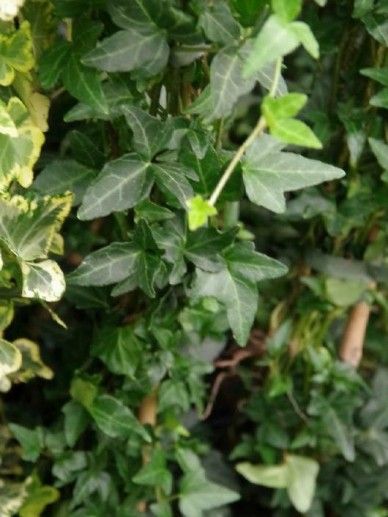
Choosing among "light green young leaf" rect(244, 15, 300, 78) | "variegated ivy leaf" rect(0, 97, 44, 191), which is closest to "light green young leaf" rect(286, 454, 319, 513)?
"variegated ivy leaf" rect(0, 97, 44, 191)

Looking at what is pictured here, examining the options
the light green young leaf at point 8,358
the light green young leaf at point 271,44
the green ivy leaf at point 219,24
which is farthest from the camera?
the light green young leaf at point 8,358

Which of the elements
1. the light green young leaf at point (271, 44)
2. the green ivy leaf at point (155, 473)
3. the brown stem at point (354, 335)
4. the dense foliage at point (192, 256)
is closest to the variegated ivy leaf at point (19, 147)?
the dense foliage at point (192, 256)

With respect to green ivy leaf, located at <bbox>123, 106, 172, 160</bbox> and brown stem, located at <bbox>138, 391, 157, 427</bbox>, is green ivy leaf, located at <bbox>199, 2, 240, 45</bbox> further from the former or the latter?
brown stem, located at <bbox>138, 391, 157, 427</bbox>

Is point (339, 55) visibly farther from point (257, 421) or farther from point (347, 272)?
point (257, 421)

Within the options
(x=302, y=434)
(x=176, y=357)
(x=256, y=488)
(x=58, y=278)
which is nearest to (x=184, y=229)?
(x=58, y=278)

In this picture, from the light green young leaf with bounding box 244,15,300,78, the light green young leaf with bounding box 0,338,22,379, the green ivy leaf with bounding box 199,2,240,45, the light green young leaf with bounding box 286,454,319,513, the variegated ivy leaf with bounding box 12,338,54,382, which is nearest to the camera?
the light green young leaf with bounding box 244,15,300,78

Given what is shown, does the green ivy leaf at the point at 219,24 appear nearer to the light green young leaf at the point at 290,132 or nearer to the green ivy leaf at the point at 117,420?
the light green young leaf at the point at 290,132
